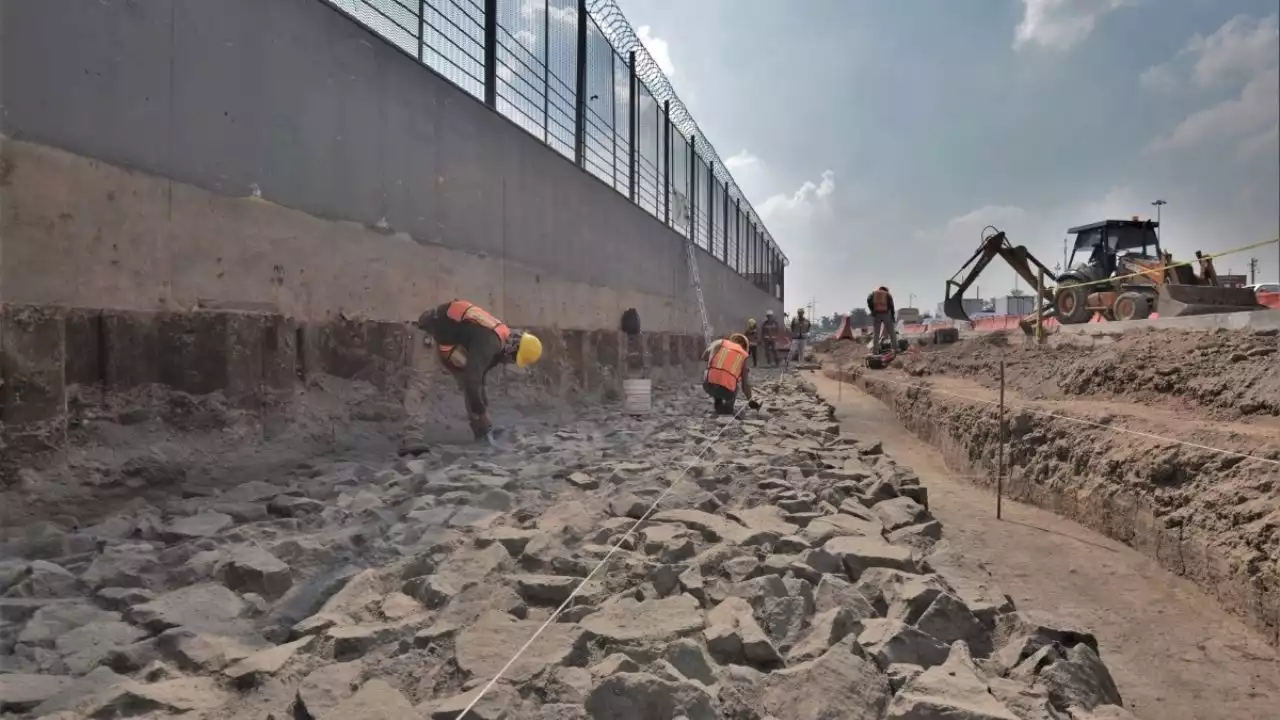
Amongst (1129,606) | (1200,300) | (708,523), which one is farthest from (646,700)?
(1200,300)

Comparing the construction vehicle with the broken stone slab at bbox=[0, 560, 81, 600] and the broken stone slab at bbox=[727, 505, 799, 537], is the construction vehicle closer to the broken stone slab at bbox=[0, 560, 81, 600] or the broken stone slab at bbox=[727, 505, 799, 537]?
the broken stone slab at bbox=[727, 505, 799, 537]

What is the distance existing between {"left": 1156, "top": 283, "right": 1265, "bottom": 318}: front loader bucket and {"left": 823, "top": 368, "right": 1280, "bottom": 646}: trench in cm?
599

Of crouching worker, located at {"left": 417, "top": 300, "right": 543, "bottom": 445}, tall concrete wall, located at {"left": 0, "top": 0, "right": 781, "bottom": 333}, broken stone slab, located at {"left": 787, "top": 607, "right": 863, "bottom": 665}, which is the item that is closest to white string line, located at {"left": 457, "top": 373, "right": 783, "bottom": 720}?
broken stone slab, located at {"left": 787, "top": 607, "right": 863, "bottom": 665}

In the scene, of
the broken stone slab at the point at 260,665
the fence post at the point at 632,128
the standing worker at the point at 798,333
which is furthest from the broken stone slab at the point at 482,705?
the standing worker at the point at 798,333

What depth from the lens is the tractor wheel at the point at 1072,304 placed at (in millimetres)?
14328

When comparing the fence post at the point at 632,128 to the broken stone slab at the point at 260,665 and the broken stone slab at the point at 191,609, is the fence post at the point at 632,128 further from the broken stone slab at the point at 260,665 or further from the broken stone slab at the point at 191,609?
the broken stone slab at the point at 260,665

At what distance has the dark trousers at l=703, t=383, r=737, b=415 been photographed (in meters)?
8.80

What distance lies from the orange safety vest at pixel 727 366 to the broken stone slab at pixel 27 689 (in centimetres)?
724

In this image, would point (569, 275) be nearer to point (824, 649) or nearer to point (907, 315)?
point (824, 649)

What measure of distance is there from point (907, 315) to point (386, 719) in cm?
5646

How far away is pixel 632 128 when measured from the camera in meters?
13.5

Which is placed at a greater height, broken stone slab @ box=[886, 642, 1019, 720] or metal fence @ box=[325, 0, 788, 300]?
metal fence @ box=[325, 0, 788, 300]

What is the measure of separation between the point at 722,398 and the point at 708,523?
5.20 m

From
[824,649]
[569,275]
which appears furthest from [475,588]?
[569,275]
